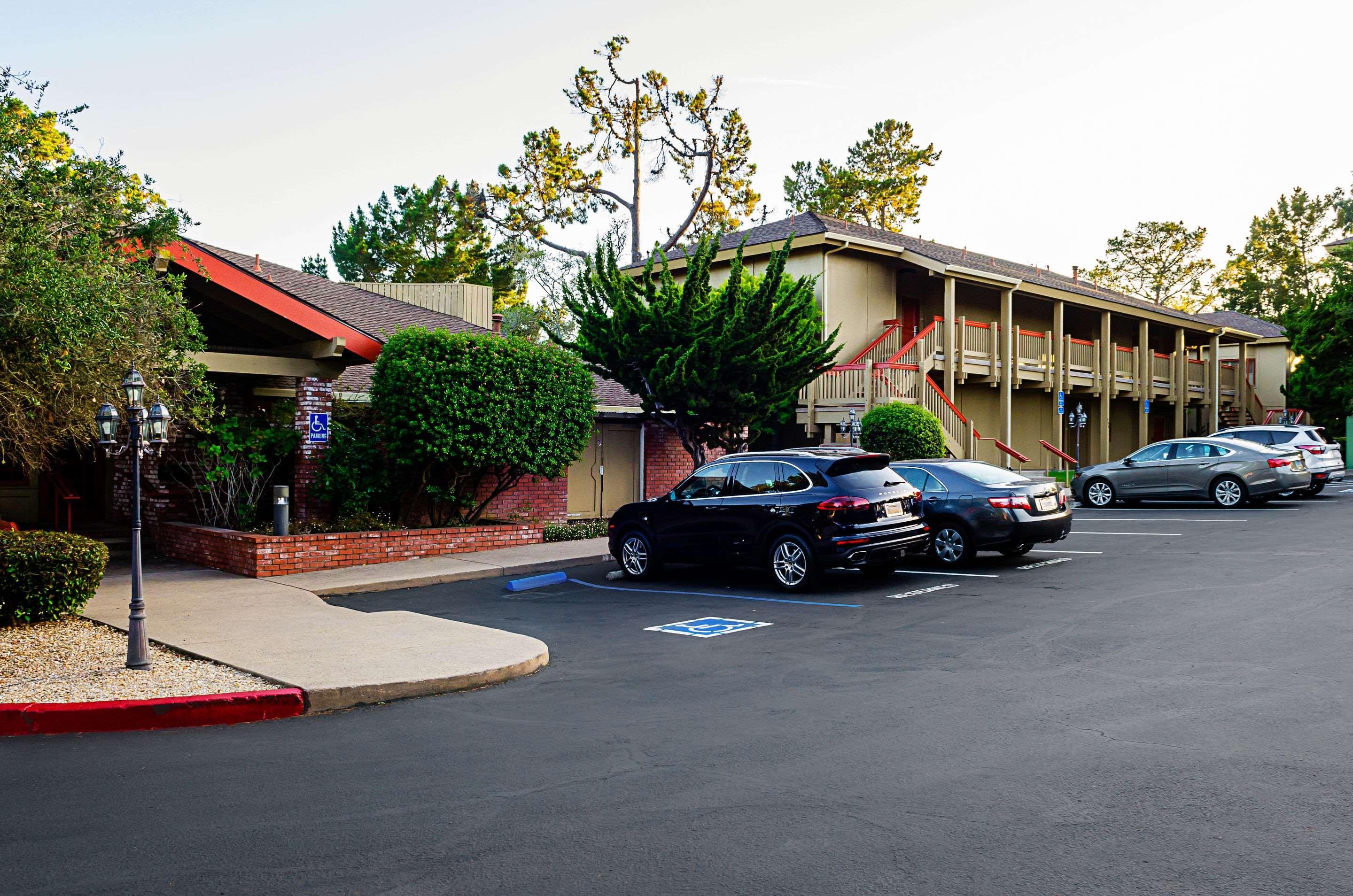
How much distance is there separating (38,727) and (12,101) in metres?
6.55

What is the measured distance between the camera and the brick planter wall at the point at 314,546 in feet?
47.6

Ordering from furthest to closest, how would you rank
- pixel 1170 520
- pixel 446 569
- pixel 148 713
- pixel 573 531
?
pixel 1170 520
pixel 573 531
pixel 446 569
pixel 148 713

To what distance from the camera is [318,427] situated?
1650 cm

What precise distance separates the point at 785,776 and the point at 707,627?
16.2 ft

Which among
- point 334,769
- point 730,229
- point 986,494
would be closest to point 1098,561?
point 986,494

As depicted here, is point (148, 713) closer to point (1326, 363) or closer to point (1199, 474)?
point (1199, 474)

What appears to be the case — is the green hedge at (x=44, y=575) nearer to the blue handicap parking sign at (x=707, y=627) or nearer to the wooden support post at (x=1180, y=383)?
the blue handicap parking sign at (x=707, y=627)

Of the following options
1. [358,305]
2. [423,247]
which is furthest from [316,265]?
[358,305]

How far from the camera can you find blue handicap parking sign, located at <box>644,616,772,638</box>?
33.7 ft

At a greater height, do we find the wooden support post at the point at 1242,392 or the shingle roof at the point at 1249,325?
the shingle roof at the point at 1249,325

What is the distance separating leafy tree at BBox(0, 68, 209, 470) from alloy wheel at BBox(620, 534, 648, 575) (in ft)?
18.6

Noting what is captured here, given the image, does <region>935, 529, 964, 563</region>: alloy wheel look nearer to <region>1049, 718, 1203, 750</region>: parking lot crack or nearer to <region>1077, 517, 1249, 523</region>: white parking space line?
<region>1077, 517, 1249, 523</region>: white parking space line

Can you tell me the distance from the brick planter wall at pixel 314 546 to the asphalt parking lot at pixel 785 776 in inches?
245

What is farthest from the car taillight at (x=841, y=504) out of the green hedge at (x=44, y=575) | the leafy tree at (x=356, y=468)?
the leafy tree at (x=356, y=468)
